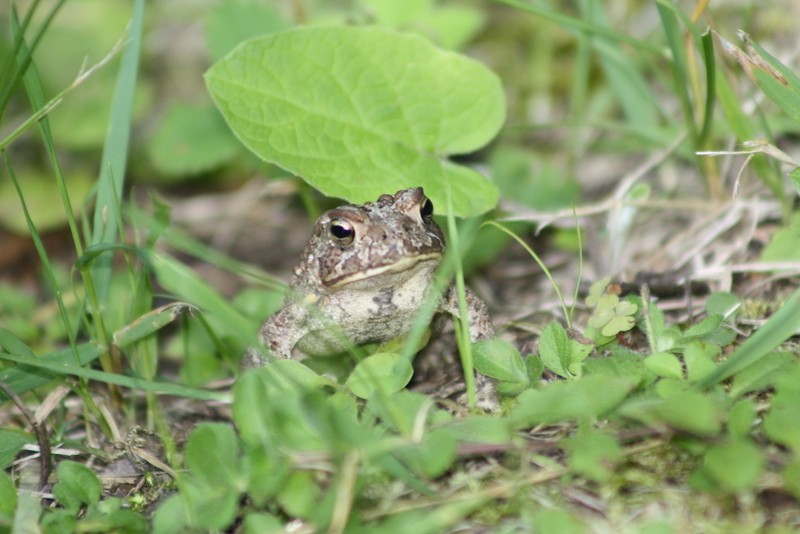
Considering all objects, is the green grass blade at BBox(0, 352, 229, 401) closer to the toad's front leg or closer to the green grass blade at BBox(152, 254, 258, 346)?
the green grass blade at BBox(152, 254, 258, 346)

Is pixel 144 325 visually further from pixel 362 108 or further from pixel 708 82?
pixel 708 82

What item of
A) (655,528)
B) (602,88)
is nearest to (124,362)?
(655,528)

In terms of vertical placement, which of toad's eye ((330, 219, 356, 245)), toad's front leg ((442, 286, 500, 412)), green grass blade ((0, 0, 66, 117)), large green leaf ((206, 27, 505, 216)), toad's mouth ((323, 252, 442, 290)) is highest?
green grass blade ((0, 0, 66, 117))

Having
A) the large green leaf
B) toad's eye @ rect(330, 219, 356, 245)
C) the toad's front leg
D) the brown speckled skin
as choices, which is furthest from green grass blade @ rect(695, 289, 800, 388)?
toad's eye @ rect(330, 219, 356, 245)

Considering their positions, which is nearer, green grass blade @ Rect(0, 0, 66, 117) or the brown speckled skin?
green grass blade @ Rect(0, 0, 66, 117)

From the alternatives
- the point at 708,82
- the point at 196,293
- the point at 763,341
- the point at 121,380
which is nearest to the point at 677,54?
the point at 708,82

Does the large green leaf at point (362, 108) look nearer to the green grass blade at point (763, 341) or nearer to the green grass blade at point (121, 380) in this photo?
the green grass blade at point (121, 380)

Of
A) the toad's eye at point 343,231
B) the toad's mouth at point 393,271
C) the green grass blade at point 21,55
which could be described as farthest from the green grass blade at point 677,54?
the green grass blade at point 21,55
